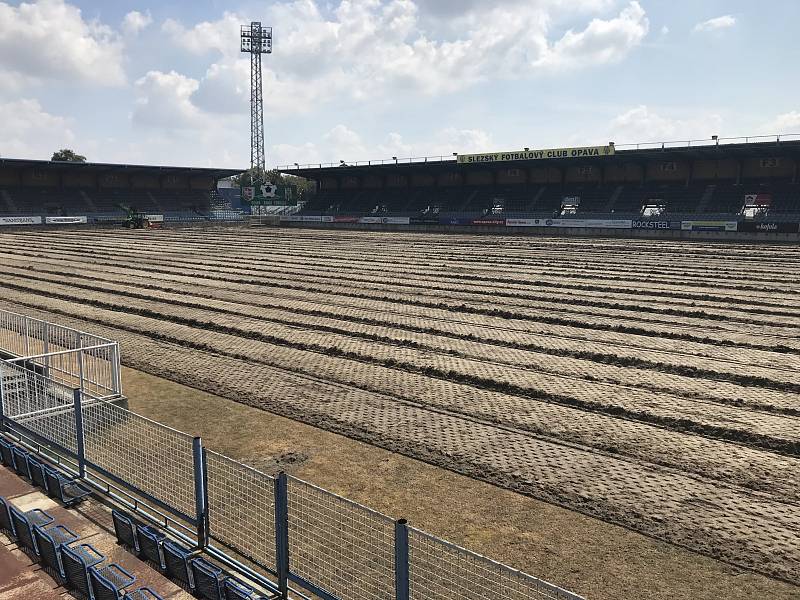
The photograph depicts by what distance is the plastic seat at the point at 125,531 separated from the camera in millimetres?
7688

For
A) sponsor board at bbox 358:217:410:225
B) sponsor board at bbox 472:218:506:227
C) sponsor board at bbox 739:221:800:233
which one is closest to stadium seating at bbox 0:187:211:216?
sponsor board at bbox 358:217:410:225

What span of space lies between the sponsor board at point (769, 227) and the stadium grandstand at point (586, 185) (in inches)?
72.9

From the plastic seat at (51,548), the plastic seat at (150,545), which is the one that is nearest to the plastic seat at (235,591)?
the plastic seat at (150,545)

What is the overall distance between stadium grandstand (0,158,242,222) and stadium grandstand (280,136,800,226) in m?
14.5

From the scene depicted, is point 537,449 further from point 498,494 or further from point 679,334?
point 679,334

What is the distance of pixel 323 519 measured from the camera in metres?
8.05

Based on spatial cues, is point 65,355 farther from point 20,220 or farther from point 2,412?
point 20,220

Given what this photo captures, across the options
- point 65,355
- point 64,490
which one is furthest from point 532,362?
point 64,490

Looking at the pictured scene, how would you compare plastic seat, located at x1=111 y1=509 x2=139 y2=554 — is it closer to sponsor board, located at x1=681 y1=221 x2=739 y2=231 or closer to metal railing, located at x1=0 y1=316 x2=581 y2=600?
metal railing, located at x1=0 y1=316 x2=581 y2=600

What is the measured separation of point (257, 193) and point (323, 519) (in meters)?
86.2

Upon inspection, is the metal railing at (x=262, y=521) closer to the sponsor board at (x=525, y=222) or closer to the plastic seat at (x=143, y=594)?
the plastic seat at (x=143, y=594)

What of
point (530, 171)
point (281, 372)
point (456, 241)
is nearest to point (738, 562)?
point (281, 372)

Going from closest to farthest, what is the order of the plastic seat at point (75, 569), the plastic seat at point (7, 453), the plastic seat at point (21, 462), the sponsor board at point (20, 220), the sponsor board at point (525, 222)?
the plastic seat at point (75, 569)
the plastic seat at point (21, 462)
the plastic seat at point (7, 453)
the sponsor board at point (525, 222)
the sponsor board at point (20, 220)

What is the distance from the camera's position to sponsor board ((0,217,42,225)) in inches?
2753
